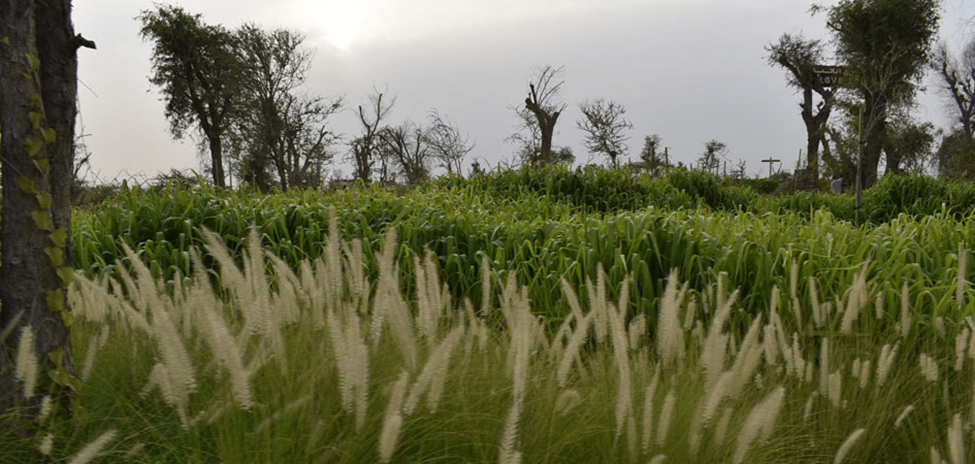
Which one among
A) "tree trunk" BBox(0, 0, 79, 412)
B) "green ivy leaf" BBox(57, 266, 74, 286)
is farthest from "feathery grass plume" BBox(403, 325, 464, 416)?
"green ivy leaf" BBox(57, 266, 74, 286)

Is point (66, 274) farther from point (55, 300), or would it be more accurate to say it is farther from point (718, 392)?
point (718, 392)

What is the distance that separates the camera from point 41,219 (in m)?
1.88

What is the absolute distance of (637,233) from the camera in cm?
483

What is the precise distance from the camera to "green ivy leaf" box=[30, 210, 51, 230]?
1.86 meters

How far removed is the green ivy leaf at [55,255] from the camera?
1.90 metres

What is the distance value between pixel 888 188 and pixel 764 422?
Answer: 11475 mm

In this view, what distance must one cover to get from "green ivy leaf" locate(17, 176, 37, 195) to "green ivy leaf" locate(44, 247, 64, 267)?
0.16m

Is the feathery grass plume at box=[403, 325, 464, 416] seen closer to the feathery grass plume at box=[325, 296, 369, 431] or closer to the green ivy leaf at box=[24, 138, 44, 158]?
the feathery grass plume at box=[325, 296, 369, 431]

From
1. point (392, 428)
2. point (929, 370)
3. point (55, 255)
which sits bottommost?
point (929, 370)

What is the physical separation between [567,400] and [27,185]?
1569 mm

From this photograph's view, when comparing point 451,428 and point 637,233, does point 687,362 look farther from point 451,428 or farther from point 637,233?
point 637,233

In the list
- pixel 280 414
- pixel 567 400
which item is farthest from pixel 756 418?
pixel 280 414

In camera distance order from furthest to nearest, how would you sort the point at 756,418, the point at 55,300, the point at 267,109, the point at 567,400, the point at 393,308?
the point at 267,109 → the point at 55,300 → the point at 567,400 → the point at 393,308 → the point at 756,418

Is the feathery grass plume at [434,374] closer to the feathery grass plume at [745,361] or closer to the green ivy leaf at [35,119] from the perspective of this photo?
the feathery grass plume at [745,361]
